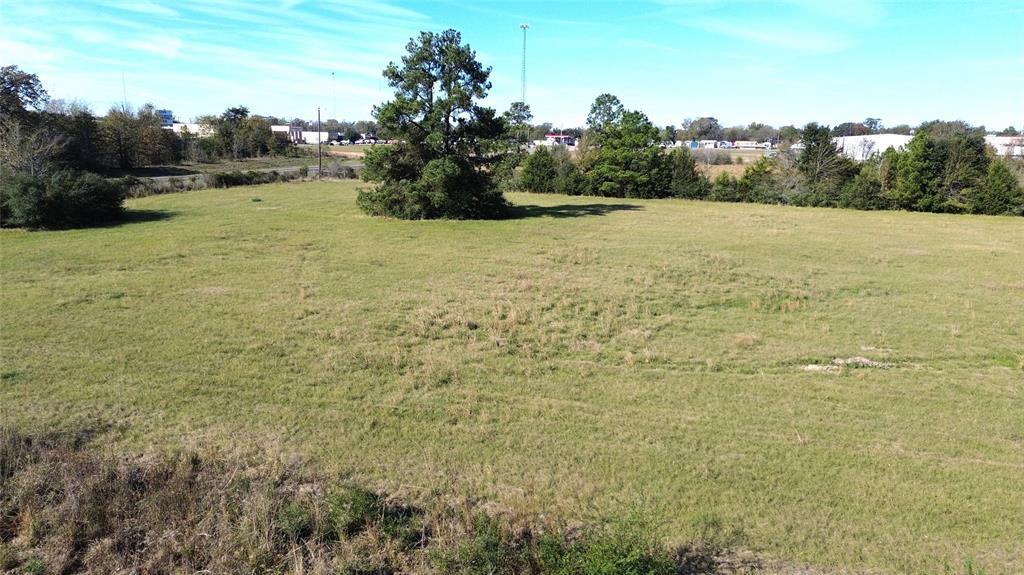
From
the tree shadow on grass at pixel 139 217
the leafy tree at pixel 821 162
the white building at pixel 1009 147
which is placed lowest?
the tree shadow on grass at pixel 139 217

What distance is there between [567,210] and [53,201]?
66.4 ft

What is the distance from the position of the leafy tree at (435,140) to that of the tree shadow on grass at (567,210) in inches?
118

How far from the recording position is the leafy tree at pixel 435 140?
75.7 ft

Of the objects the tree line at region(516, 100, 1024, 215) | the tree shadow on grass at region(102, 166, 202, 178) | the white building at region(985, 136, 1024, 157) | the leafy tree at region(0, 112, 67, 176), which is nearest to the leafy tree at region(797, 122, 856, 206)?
the tree line at region(516, 100, 1024, 215)

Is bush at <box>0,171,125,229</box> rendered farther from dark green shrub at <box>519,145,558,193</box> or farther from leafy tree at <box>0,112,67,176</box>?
dark green shrub at <box>519,145,558,193</box>

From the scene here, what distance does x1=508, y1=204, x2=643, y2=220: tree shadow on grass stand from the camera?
2753 cm

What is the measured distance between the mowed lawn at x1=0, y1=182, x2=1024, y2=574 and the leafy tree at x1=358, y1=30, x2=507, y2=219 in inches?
323

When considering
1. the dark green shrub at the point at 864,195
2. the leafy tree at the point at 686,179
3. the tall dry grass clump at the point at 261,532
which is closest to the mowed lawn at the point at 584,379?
the tall dry grass clump at the point at 261,532

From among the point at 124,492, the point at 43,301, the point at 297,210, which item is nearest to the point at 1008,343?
the point at 124,492

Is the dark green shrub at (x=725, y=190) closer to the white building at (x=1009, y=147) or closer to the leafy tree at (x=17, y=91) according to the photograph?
the white building at (x=1009, y=147)

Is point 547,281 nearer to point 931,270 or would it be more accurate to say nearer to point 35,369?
point 35,369

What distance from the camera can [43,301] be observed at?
10.7 metres

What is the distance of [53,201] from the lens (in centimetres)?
1916

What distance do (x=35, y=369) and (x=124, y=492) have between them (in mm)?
3954
